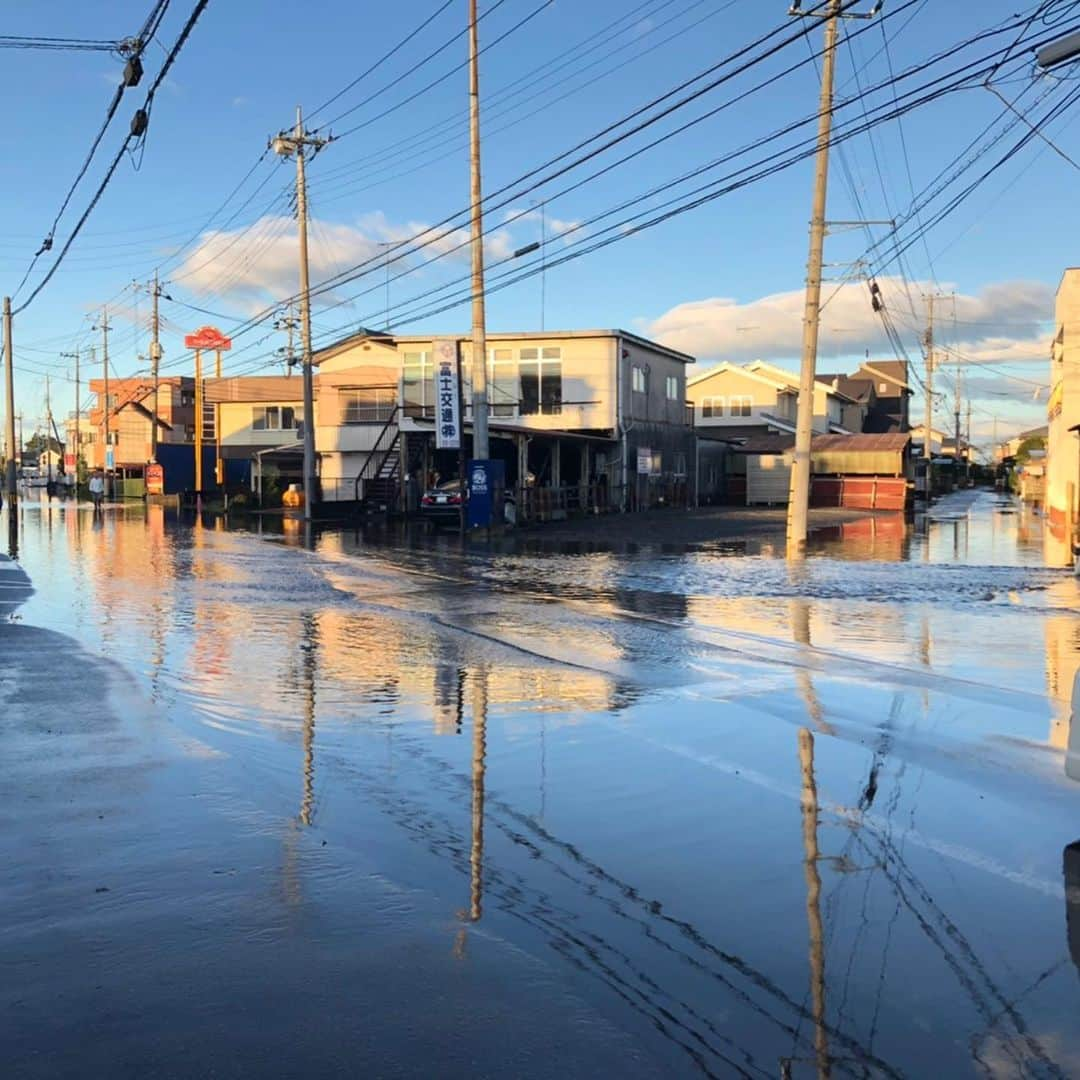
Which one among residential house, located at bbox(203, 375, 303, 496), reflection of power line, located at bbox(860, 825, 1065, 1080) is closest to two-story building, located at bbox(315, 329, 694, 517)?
residential house, located at bbox(203, 375, 303, 496)

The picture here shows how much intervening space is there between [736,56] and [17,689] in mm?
10711

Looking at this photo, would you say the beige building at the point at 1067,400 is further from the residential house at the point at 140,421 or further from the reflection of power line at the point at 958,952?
the residential house at the point at 140,421

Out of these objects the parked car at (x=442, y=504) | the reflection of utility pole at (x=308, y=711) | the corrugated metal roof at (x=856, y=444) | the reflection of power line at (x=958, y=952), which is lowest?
the reflection of utility pole at (x=308, y=711)

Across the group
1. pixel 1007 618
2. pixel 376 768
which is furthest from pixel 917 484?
pixel 376 768

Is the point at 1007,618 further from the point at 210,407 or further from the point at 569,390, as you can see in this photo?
the point at 210,407

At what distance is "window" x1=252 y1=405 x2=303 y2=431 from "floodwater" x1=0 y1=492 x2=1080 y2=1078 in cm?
5071

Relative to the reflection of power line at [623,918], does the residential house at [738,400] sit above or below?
above

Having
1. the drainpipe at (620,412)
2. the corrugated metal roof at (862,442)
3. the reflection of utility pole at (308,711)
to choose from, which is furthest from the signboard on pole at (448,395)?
the corrugated metal roof at (862,442)

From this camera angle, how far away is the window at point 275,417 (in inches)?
2451

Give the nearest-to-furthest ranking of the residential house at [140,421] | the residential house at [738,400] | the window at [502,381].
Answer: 1. the window at [502,381]
2. the residential house at [738,400]
3. the residential house at [140,421]

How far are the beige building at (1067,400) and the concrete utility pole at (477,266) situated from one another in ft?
53.2

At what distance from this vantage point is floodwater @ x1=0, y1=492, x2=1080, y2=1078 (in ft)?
12.1

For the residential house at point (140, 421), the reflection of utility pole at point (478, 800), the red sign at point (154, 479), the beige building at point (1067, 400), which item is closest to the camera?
the reflection of utility pole at point (478, 800)

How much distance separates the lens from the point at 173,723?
8250 millimetres
